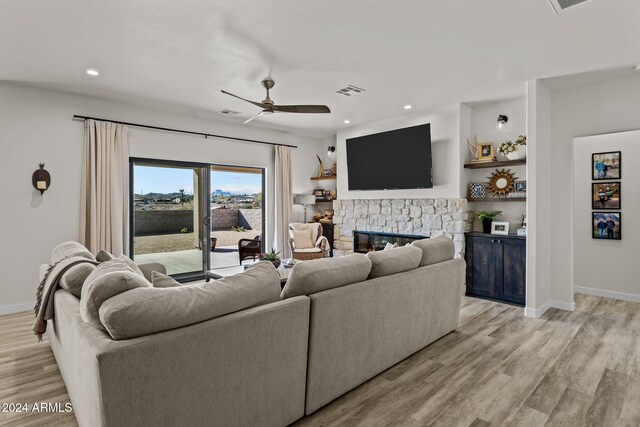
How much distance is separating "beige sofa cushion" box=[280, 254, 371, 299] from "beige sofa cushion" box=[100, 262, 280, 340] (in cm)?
13

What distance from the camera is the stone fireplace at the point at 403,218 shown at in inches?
191

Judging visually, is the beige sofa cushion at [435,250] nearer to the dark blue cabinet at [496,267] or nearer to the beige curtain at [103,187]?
the dark blue cabinet at [496,267]

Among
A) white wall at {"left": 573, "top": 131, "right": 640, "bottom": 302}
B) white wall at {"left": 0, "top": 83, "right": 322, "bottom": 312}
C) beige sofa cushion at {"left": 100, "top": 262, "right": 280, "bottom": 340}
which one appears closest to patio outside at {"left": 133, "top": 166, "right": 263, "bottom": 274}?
white wall at {"left": 0, "top": 83, "right": 322, "bottom": 312}

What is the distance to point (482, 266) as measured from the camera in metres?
4.61

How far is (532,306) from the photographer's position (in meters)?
3.89

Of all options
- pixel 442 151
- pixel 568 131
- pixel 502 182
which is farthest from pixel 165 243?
pixel 568 131

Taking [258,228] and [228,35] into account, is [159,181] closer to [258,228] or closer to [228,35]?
[258,228]

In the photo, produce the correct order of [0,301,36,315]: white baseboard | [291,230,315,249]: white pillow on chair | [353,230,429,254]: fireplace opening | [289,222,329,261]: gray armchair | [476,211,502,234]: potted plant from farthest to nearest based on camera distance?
[291,230,315,249]: white pillow on chair < [289,222,329,261]: gray armchair < [353,230,429,254]: fireplace opening < [476,211,502,234]: potted plant < [0,301,36,315]: white baseboard

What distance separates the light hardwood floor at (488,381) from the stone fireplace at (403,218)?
Result: 1.65 meters

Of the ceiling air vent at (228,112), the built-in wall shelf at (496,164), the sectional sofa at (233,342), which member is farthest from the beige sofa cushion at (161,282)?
the built-in wall shelf at (496,164)

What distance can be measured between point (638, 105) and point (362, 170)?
3.55 meters

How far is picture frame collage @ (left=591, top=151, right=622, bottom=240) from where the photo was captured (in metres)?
4.50

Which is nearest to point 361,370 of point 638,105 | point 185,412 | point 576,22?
point 185,412

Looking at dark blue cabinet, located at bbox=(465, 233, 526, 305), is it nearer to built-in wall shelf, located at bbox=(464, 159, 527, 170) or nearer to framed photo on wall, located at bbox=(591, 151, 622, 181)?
built-in wall shelf, located at bbox=(464, 159, 527, 170)
